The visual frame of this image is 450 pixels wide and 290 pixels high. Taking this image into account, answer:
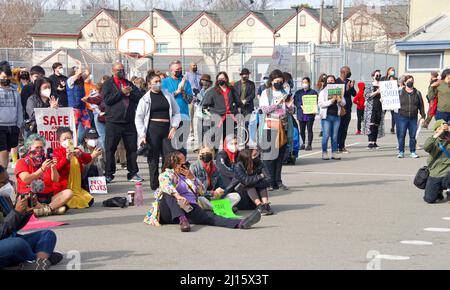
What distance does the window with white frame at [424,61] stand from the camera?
3306 centimetres

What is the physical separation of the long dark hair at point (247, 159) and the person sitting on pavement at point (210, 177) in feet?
1.27

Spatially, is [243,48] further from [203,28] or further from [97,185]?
[203,28]

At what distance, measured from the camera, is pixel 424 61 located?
110 feet

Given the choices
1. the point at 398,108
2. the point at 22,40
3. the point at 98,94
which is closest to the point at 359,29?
the point at 22,40

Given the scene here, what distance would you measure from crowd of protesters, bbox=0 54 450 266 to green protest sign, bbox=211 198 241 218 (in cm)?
12

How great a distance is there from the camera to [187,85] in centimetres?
1666

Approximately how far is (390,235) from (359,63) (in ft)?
87.4

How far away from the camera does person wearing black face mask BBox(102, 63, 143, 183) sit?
1395 cm

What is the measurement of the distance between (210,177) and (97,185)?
1890mm

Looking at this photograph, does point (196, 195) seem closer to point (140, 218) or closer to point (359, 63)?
point (140, 218)

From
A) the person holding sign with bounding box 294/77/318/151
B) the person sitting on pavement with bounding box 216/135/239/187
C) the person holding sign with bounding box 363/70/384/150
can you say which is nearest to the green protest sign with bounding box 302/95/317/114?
the person holding sign with bounding box 294/77/318/151

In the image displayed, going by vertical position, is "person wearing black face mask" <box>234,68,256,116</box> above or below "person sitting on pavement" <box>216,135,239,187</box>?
above

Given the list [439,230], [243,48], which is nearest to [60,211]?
[439,230]

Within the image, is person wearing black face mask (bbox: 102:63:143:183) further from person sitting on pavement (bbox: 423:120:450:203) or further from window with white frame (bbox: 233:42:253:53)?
window with white frame (bbox: 233:42:253:53)
